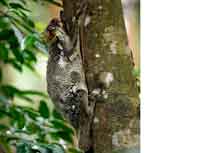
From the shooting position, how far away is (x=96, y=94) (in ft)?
2.34

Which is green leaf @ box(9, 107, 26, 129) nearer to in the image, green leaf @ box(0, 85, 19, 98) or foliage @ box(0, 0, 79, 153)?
foliage @ box(0, 0, 79, 153)

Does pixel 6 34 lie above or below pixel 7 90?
above

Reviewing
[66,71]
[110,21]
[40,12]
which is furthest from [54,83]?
[40,12]

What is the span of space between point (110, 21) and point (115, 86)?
0.10m

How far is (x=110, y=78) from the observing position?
2.29 feet

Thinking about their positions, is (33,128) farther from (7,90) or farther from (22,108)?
(7,90)

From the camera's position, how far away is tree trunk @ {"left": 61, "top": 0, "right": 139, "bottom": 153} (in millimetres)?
687

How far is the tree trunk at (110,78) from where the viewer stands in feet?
2.25

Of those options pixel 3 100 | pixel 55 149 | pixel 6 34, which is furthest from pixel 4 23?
pixel 55 149

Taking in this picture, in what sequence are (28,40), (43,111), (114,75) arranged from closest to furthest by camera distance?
1. (114,75)
2. (28,40)
3. (43,111)

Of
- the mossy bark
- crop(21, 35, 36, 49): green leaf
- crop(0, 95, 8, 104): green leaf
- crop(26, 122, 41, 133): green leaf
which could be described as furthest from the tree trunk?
crop(0, 95, 8, 104): green leaf

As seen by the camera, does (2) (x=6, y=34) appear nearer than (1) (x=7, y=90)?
Yes
